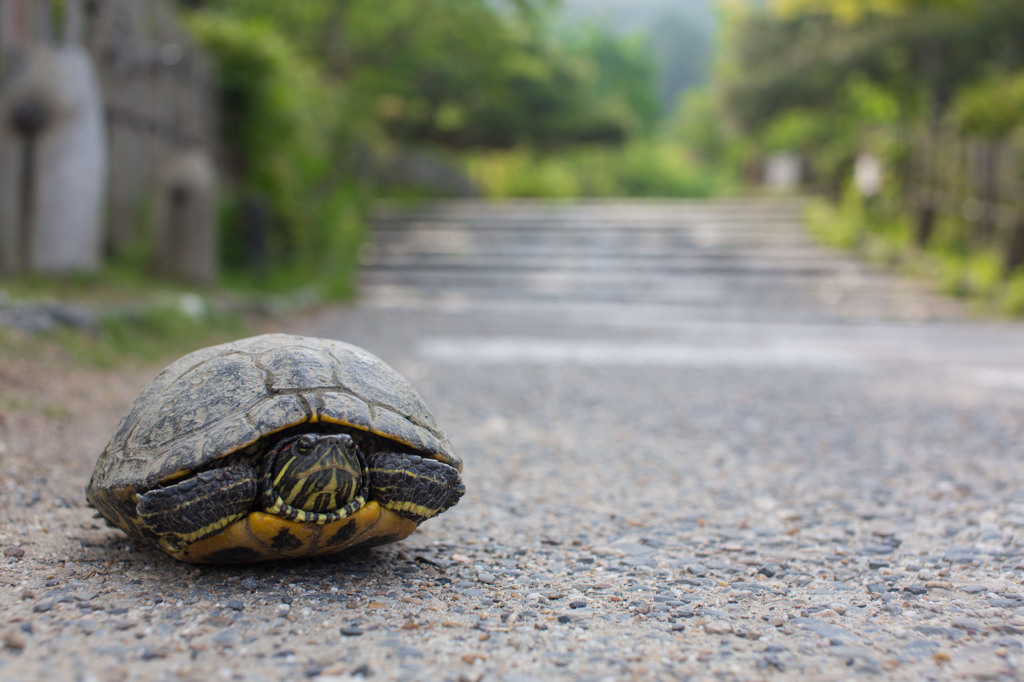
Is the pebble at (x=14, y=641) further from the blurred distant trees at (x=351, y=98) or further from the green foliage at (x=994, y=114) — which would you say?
the green foliage at (x=994, y=114)

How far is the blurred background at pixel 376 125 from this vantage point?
5645 mm

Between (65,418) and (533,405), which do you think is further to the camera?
(533,405)

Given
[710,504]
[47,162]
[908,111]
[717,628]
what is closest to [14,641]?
[717,628]

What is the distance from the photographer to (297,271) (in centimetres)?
979

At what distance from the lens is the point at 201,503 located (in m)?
1.85

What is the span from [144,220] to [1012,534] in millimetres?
6960

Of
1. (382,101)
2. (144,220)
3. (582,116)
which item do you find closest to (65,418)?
(144,220)

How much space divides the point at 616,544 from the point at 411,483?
736 millimetres

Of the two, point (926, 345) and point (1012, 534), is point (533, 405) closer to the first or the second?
point (1012, 534)

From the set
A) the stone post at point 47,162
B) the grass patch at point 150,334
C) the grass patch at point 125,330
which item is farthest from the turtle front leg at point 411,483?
the stone post at point 47,162

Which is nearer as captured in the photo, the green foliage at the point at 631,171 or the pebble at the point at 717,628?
the pebble at the point at 717,628

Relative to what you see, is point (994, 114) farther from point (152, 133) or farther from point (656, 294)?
point (152, 133)

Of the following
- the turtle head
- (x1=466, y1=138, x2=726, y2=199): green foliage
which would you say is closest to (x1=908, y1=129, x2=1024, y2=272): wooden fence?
the turtle head

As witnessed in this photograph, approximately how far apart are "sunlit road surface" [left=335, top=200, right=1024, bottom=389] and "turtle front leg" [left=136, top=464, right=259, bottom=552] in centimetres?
424
